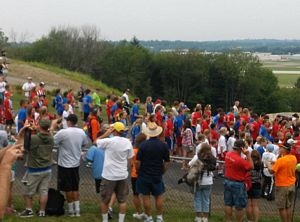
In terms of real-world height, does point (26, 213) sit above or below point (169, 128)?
below

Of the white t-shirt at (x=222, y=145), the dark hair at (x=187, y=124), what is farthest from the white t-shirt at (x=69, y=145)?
the dark hair at (x=187, y=124)

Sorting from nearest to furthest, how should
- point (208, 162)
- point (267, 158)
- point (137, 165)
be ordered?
point (137, 165) → point (208, 162) → point (267, 158)

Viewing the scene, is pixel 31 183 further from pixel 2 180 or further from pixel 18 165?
pixel 2 180

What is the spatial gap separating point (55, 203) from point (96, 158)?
1061 mm

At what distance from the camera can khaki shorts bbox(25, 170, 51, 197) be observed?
8.95m

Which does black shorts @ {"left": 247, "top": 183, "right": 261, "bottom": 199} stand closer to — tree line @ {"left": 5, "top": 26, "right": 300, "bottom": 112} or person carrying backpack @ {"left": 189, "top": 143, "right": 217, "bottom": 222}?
person carrying backpack @ {"left": 189, "top": 143, "right": 217, "bottom": 222}

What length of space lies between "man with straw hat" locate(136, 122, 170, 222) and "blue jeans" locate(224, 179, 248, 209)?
1.25 m

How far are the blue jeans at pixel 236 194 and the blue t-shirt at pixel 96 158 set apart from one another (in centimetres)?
227

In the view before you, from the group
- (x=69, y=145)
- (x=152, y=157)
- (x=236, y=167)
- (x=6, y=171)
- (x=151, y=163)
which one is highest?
(x=6, y=171)

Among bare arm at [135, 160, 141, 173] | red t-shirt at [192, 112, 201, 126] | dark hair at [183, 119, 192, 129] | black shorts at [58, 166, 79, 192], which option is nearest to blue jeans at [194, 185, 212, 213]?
bare arm at [135, 160, 141, 173]

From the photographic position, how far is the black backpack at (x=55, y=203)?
30.0 feet

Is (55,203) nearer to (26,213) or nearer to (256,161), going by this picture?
(26,213)

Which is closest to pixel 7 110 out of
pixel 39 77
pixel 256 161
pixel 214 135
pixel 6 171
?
pixel 214 135

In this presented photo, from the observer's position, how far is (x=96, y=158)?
9.53 meters
